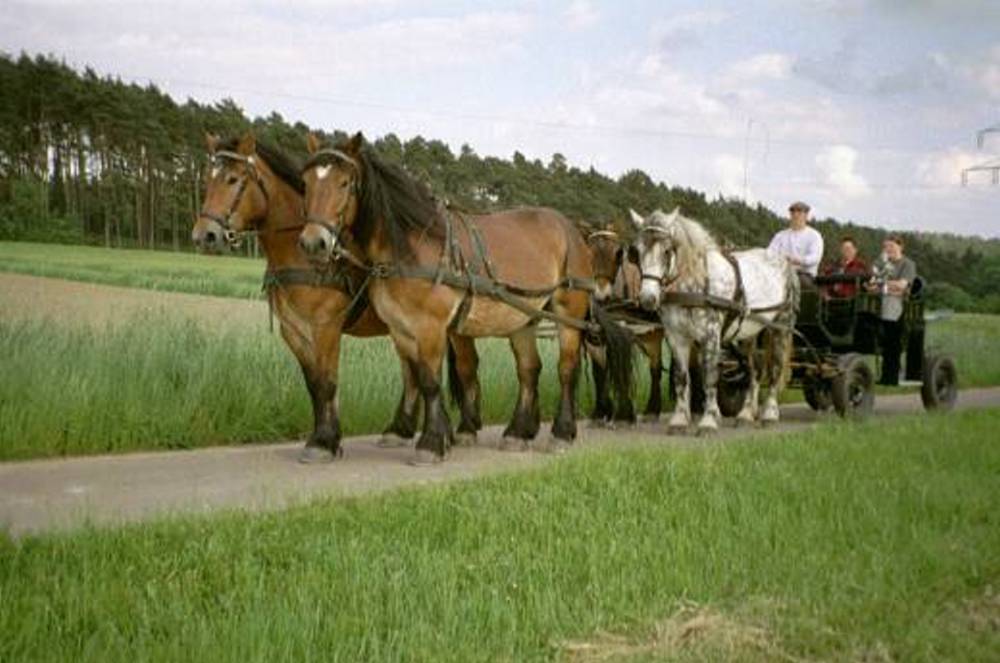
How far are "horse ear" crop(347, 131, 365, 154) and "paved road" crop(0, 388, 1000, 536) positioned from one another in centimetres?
240

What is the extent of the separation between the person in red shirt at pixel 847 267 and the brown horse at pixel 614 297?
232cm

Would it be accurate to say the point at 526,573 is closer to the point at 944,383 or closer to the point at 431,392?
the point at 431,392

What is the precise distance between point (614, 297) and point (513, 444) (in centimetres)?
291

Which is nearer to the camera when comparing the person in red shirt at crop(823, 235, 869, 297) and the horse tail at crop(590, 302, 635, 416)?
the horse tail at crop(590, 302, 635, 416)

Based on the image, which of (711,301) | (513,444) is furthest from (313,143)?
(711,301)

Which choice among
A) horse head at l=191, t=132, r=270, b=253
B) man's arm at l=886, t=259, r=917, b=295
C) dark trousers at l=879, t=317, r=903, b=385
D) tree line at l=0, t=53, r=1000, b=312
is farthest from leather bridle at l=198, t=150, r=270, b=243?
tree line at l=0, t=53, r=1000, b=312

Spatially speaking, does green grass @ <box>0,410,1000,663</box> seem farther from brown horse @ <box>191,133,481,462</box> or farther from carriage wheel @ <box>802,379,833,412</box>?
carriage wheel @ <box>802,379,833,412</box>

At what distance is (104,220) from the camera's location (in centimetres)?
5947

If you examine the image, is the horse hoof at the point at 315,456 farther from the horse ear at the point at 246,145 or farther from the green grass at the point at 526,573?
the horse ear at the point at 246,145

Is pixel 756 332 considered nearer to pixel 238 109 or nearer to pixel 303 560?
pixel 303 560

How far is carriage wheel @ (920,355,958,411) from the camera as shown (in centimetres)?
1231

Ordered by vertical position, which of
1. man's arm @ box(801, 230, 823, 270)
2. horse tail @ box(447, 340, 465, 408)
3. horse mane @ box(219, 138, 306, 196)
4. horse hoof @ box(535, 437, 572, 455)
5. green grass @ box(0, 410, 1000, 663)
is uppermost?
horse mane @ box(219, 138, 306, 196)

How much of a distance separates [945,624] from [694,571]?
102 cm

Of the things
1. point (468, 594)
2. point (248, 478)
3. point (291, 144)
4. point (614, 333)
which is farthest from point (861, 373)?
point (291, 144)
